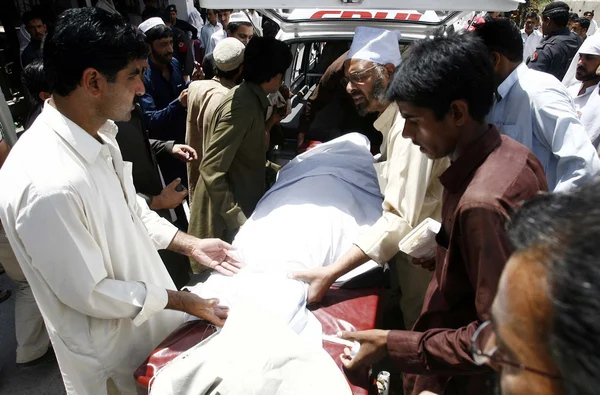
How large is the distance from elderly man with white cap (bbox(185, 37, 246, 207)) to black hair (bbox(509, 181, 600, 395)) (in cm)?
228

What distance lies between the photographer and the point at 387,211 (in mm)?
1838

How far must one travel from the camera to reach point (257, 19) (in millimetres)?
3410

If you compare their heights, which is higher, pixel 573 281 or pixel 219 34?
pixel 573 281

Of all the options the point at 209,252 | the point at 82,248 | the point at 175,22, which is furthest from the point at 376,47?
the point at 175,22

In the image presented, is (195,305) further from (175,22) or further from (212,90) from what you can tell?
(175,22)

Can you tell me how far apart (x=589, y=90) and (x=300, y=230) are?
3.17m

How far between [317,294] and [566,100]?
165cm

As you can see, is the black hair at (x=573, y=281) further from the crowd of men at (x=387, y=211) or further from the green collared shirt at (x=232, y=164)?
the green collared shirt at (x=232, y=164)

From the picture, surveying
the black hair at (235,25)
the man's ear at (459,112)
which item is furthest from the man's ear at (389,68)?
the black hair at (235,25)

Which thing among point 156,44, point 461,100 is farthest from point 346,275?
point 156,44

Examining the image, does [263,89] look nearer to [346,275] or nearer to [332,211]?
[332,211]

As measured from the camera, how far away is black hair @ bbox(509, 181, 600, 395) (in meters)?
0.48

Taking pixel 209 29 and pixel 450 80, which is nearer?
pixel 450 80

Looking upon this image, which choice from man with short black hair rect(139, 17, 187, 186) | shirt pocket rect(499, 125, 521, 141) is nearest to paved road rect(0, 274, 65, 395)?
man with short black hair rect(139, 17, 187, 186)
